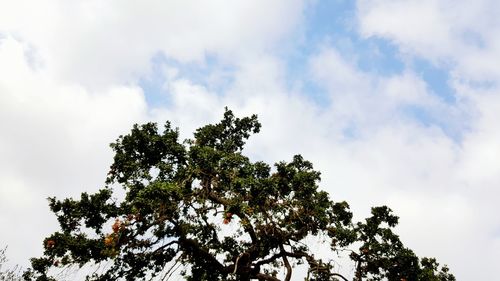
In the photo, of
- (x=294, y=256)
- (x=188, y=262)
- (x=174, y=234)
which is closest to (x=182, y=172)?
(x=174, y=234)

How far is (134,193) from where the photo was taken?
14758 mm

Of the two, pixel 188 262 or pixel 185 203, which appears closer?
pixel 185 203

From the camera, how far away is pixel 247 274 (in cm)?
1603

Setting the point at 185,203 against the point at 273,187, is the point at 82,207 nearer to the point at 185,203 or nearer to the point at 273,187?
the point at 185,203

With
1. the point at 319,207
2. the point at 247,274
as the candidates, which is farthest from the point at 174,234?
the point at 319,207

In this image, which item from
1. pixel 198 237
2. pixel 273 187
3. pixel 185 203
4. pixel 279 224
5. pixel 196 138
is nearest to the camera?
pixel 273 187

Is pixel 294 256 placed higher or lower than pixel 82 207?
lower

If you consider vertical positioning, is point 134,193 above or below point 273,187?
above

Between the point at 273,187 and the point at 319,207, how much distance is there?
281 centimetres

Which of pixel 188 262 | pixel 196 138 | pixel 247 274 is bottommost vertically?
pixel 247 274

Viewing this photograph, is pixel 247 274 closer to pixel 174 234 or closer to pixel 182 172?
pixel 174 234

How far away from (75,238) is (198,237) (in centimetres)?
502

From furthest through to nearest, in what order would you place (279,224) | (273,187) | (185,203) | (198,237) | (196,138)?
1. (196,138)
2. (198,237)
3. (279,224)
4. (185,203)
5. (273,187)

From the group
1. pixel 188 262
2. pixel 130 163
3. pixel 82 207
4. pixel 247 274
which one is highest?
pixel 130 163
